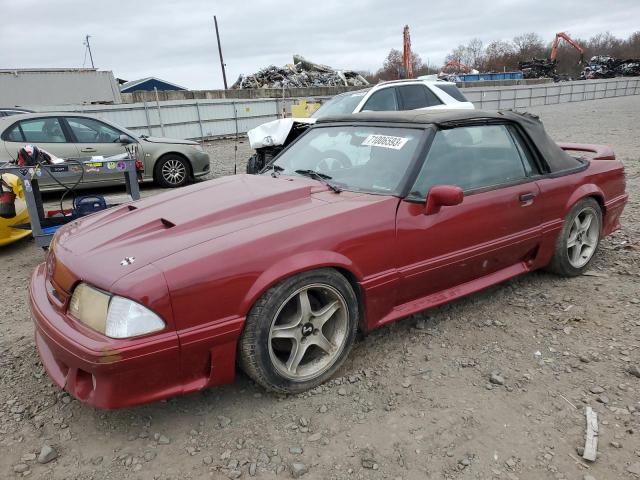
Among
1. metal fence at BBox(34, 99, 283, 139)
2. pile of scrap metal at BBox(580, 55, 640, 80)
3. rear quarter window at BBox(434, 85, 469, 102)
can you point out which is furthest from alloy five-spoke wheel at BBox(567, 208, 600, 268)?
pile of scrap metal at BBox(580, 55, 640, 80)

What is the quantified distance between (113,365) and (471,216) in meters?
2.16

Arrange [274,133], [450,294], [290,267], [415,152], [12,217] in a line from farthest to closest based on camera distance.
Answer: [274,133], [12,217], [450,294], [415,152], [290,267]

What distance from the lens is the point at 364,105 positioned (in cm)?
729

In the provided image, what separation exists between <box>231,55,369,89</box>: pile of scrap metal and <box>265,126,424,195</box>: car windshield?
25184 mm

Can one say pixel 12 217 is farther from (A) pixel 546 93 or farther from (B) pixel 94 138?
(A) pixel 546 93

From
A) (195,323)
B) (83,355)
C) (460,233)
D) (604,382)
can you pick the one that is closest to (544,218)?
(460,233)

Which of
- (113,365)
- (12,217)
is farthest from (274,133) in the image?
(113,365)

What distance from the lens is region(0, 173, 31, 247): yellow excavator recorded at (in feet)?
15.8

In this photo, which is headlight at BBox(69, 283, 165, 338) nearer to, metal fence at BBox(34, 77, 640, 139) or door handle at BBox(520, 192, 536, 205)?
door handle at BBox(520, 192, 536, 205)

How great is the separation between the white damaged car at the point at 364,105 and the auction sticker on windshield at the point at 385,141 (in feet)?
12.3

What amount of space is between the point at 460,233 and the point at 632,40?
3663 inches

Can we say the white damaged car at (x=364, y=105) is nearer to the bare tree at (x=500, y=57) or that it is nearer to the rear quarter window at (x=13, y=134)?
the rear quarter window at (x=13, y=134)

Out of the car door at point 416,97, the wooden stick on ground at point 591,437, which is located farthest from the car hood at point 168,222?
the car door at point 416,97

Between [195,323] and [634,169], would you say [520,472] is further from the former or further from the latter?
[634,169]
